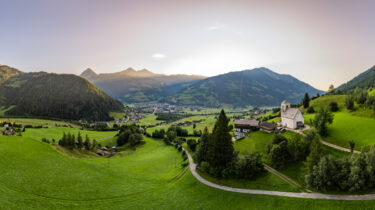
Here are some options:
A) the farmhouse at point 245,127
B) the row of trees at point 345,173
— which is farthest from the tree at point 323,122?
the row of trees at point 345,173

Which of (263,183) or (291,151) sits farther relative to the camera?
(291,151)

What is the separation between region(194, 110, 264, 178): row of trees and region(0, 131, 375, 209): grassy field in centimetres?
673

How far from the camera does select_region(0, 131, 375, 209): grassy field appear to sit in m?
33.9

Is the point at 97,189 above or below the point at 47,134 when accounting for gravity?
below

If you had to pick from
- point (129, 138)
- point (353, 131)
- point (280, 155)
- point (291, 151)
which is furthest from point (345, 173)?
point (129, 138)

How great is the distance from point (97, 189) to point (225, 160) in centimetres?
3592

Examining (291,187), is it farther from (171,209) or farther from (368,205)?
(171,209)

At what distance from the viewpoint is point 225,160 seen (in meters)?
51.9

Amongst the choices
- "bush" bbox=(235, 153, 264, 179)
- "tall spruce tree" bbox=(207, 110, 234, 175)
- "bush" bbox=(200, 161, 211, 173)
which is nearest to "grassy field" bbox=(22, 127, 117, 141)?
"bush" bbox=(200, 161, 211, 173)

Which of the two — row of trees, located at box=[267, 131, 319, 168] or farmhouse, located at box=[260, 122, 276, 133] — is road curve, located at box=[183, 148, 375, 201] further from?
farmhouse, located at box=[260, 122, 276, 133]

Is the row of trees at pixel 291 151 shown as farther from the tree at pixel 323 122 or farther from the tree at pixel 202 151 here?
the tree at pixel 202 151

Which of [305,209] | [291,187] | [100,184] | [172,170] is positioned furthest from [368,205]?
A: [100,184]

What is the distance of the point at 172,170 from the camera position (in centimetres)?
6219

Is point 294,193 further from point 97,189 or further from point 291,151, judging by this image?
point 97,189
